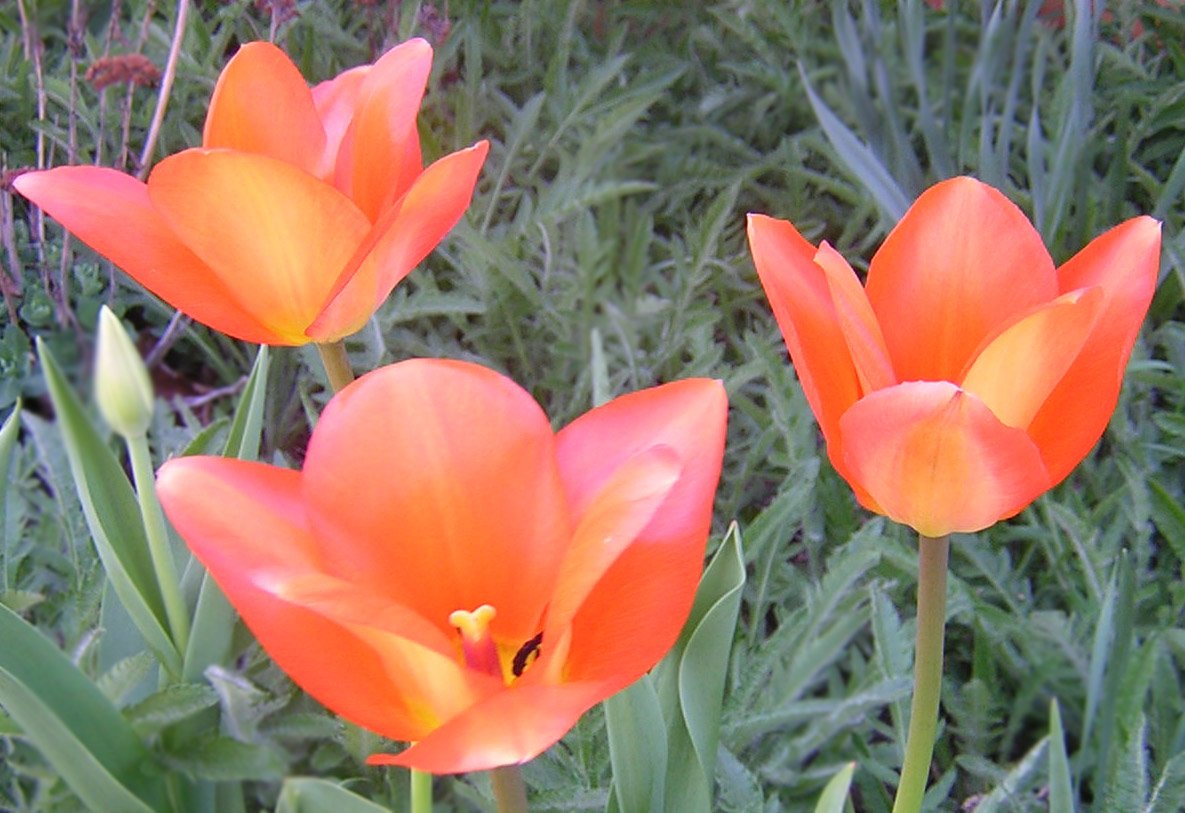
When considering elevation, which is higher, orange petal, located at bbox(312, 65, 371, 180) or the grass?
orange petal, located at bbox(312, 65, 371, 180)

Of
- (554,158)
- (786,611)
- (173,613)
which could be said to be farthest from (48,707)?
(554,158)

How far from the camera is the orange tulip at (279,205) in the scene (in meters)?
0.46

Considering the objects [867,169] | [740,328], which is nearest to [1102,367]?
[867,169]

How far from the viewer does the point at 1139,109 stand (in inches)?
50.2

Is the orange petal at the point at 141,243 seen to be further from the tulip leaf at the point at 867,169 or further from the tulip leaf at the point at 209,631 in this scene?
the tulip leaf at the point at 867,169

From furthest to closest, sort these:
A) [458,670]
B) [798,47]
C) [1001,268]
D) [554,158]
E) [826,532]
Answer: [554,158] → [798,47] → [826,532] → [1001,268] → [458,670]

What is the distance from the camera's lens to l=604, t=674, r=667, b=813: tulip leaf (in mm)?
501

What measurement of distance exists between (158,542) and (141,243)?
13 cm

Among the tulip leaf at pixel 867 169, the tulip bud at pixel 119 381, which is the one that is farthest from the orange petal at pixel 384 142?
the tulip leaf at pixel 867 169

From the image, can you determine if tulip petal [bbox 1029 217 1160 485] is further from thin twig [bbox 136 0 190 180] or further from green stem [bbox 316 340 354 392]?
thin twig [bbox 136 0 190 180]

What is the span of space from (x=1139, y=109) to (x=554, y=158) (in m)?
0.65

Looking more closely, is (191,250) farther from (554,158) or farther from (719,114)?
(719,114)

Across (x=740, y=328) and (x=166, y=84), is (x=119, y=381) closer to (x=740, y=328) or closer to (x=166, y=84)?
(x=166, y=84)

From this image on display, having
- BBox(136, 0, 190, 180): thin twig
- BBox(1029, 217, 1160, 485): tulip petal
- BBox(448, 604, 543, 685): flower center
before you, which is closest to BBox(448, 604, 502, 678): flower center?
BBox(448, 604, 543, 685): flower center
